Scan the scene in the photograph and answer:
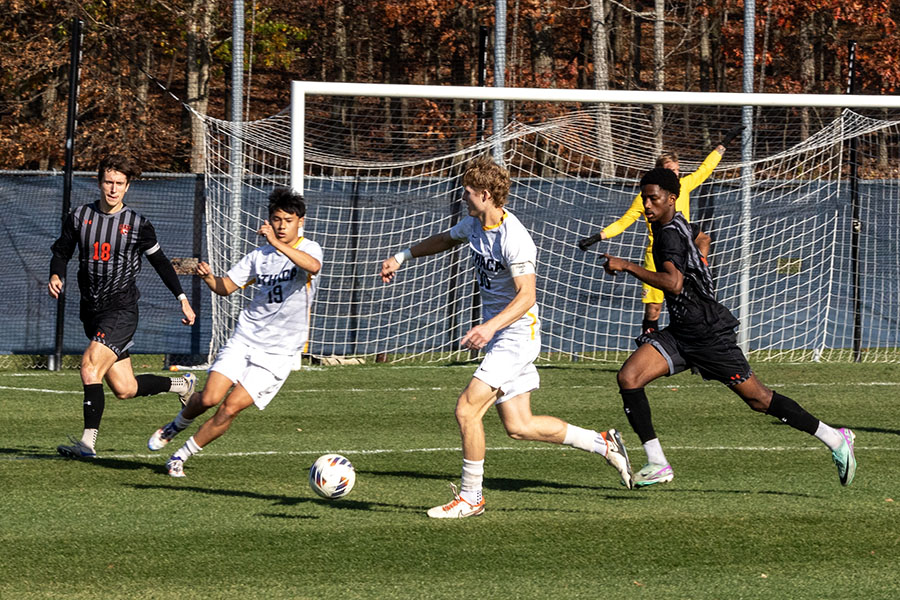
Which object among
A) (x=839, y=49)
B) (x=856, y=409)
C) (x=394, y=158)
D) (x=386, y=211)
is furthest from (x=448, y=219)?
(x=839, y=49)

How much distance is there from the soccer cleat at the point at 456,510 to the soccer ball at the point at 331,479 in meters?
0.51

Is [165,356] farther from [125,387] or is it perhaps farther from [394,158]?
[125,387]

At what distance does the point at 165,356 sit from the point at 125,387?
6773 millimetres

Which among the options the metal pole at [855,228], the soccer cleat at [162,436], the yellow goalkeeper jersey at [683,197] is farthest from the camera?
the metal pole at [855,228]

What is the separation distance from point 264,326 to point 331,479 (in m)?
1.25

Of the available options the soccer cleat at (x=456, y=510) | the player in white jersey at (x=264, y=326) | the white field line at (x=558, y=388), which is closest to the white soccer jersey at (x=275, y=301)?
the player in white jersey at (x=264, y=326)

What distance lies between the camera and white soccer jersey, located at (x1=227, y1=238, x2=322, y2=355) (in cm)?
732

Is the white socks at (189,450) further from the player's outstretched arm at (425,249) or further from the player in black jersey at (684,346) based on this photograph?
the player in black jersey at (684,346)

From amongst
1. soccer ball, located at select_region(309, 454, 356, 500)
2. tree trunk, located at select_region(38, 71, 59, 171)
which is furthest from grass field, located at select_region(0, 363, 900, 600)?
tree trunk, located at select_region(38, 71, 59, 171)

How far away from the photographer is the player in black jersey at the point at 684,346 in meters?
7.01

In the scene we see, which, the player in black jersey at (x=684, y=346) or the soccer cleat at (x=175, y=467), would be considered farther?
the soccer cleat at (x=175, y=467)

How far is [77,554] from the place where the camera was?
5668mm

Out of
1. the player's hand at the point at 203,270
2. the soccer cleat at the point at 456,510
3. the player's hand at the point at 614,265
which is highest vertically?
the player's hand at the point at 614,265

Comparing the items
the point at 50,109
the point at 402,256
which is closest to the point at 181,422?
the point at 402,256
